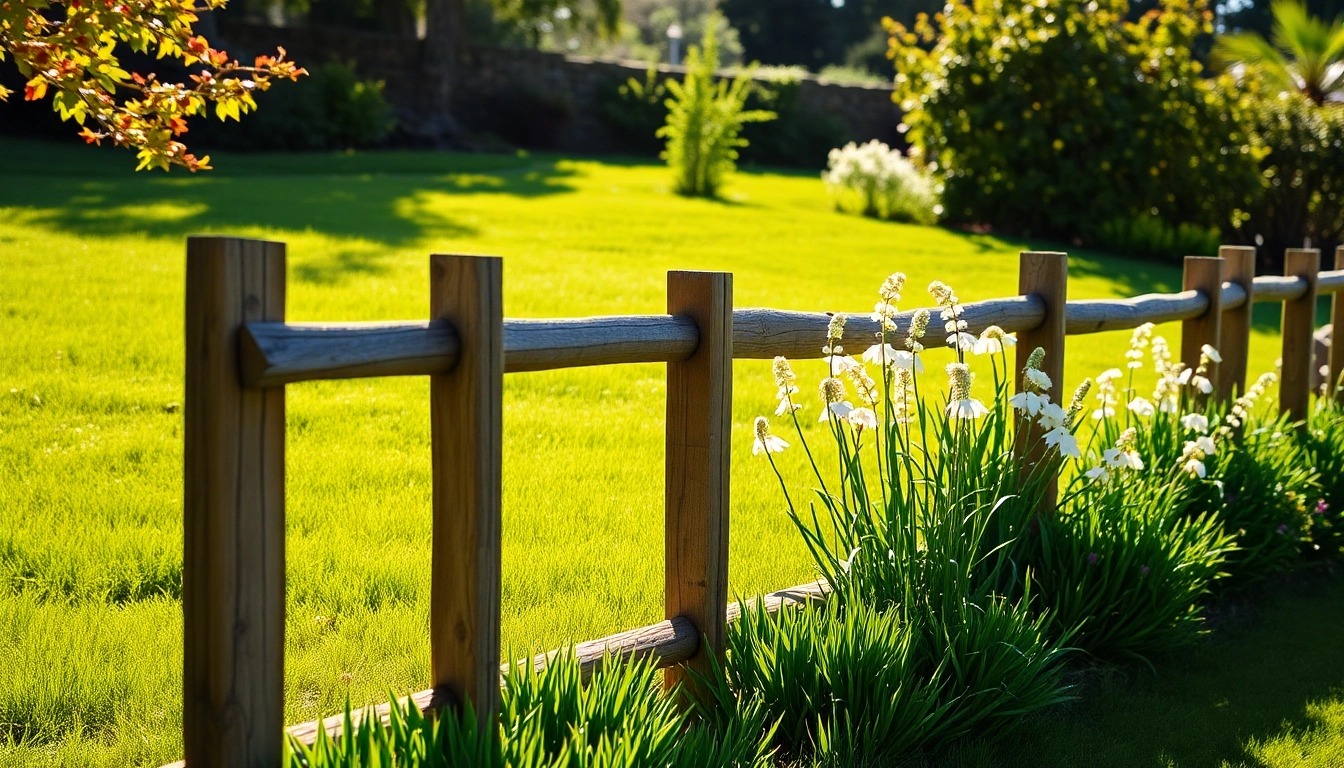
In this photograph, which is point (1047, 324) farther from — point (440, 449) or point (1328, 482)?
point (440, 449)

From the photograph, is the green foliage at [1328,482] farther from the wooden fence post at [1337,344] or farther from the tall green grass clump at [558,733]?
the tall green grass clump at [558,733]

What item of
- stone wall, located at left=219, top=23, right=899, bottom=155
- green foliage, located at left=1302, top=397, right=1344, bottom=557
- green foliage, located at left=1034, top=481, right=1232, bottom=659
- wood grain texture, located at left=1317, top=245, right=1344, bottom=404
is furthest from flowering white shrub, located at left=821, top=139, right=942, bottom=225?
green foliage, located at left=1034, top=481, right=1232, bottom=659

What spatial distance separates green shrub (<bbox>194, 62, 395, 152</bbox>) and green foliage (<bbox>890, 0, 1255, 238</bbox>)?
10554 mm

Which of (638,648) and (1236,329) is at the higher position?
(1236,329)

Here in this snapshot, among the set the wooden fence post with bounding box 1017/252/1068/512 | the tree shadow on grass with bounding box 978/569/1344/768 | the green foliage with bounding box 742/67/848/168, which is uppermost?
the green foliage with bounding box 742/67/848/168

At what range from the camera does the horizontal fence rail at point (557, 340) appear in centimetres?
187

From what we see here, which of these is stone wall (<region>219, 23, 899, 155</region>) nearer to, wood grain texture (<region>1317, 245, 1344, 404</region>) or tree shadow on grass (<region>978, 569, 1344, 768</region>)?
wood grain texture (<region>1317, 245, 1344, 404</region>)

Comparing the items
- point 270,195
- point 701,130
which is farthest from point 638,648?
point 701,130

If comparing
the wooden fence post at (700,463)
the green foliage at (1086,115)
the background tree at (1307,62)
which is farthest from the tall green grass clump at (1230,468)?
the background tree at (1307,62)

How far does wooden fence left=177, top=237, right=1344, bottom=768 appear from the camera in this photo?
1834 mm

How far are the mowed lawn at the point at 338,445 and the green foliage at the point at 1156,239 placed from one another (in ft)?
5.43

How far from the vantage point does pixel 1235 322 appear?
5.13m

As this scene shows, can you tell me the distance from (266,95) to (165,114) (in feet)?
60.9

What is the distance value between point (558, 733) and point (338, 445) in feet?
9.93
